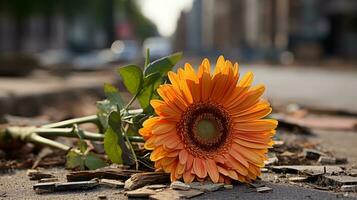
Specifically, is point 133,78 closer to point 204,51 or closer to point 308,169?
point 308,169

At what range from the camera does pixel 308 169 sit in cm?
281

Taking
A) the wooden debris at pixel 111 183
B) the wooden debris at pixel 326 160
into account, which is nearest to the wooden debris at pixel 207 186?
the wooden debris at pixel 111 183

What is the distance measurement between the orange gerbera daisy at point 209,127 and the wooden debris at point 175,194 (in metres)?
0.08

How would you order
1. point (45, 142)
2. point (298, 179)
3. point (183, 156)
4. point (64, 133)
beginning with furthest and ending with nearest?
point (45, 142) → point (64, 133) → point (298, 179) → point (183, 156)

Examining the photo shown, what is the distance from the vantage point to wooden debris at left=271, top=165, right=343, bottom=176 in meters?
2.75

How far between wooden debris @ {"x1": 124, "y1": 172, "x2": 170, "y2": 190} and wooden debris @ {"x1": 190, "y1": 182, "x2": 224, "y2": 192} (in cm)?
16

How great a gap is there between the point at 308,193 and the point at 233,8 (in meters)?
63.1

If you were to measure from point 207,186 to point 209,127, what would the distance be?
11.7 inches

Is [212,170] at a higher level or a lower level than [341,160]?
higher

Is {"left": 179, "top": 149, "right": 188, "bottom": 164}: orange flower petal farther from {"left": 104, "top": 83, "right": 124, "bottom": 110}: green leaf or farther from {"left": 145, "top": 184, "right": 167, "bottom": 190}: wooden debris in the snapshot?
{"left": 104, "top": 83, "right": 124, "bottom": 110}: green leaf

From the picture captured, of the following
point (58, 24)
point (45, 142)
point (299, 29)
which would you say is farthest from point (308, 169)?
point (58, 24)

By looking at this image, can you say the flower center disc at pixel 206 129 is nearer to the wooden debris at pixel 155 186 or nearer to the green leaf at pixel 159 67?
the wooden debris at pixel 155 186

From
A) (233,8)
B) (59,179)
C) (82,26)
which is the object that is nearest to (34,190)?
(59,179)

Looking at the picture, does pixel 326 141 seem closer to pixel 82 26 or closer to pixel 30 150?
pixel 30 150
